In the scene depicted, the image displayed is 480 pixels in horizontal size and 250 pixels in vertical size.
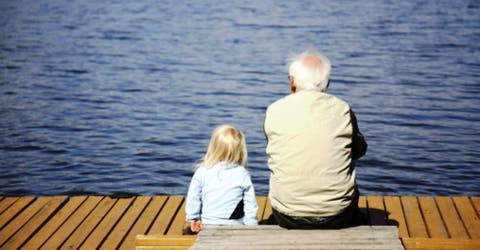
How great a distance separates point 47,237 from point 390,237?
279 centimetres

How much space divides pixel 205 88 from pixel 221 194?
28.3 ft

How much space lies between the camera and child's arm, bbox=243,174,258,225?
182 inches

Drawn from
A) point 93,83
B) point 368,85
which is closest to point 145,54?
point 93,83

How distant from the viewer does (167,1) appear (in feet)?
82.4

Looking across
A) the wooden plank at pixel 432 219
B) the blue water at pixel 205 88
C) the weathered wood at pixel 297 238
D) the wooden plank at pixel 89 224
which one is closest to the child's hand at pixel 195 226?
the weathered wood at pixel 297 238

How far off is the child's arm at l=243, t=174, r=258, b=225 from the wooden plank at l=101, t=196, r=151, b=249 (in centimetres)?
122

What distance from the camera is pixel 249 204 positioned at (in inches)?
183

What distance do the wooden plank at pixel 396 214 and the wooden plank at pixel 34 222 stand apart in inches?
110

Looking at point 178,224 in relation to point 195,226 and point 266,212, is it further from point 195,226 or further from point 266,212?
point 195,226

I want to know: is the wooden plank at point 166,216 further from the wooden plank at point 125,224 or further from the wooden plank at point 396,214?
the wooden plank at point 396,214

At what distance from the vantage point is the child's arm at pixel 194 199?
4660 mm

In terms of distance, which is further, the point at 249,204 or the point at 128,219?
the point at 128,219

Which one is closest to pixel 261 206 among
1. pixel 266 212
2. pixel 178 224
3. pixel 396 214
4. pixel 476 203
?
pixel 266 212

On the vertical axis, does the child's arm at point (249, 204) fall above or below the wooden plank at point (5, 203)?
above
